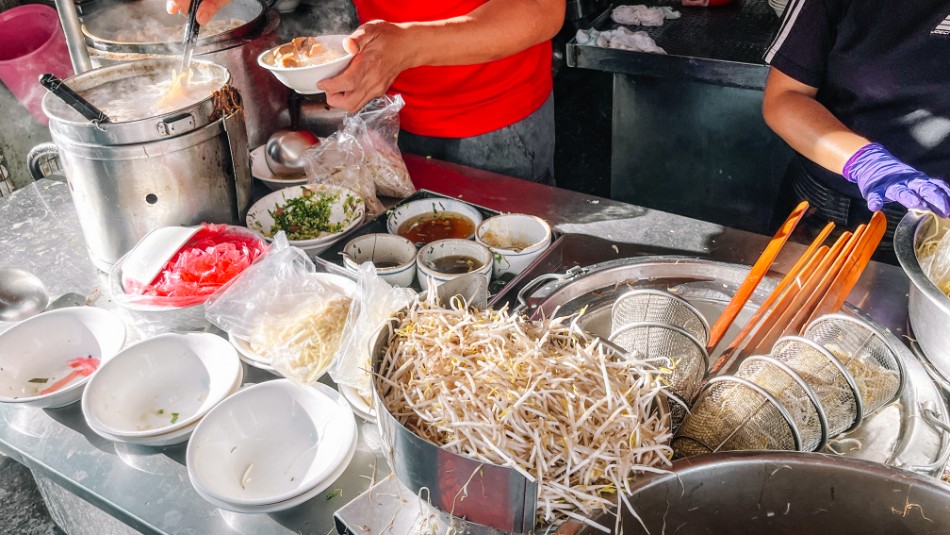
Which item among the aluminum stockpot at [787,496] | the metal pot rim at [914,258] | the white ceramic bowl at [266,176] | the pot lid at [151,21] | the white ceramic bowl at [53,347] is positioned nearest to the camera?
the aluminum stockpot at [787,496]

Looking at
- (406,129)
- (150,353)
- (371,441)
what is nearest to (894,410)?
(371,441)

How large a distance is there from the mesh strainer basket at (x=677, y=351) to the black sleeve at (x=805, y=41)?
163cm

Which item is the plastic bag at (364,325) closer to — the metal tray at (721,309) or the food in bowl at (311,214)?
the metal tray at (721,309)

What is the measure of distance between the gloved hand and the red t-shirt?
138 cm

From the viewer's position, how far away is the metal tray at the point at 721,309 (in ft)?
4.68

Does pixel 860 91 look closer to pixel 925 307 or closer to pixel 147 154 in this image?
pixel 925 307

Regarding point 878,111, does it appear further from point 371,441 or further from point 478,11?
point 371,441

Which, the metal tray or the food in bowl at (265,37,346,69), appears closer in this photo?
the metal tray

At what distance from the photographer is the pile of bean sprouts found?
1.14 meters

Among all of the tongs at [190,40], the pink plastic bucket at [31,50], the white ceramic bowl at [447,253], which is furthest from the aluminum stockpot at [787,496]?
the pink plastic bucket at [31,50]

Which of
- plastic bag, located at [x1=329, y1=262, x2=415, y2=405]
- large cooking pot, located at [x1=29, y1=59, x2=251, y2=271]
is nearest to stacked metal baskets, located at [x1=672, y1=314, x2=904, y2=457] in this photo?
plastic bag, located at [x1=329, y1=262, x2=415, y2=405]

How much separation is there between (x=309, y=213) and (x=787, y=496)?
1.78 m

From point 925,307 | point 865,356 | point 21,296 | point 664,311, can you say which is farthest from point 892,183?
point 21,296

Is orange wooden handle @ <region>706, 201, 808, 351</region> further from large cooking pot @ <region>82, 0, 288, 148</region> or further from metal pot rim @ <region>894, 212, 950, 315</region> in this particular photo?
large cooking pot @ <region>82, 0, 288, 148</region>
